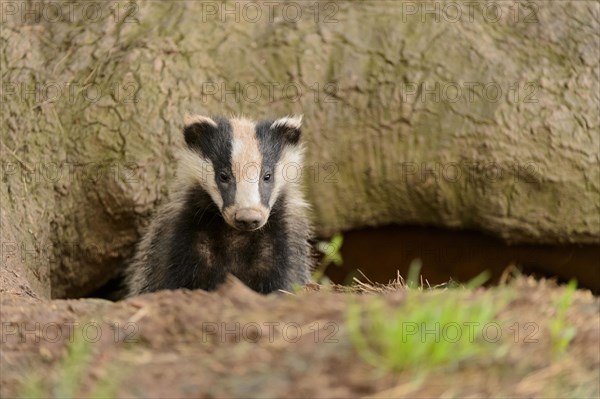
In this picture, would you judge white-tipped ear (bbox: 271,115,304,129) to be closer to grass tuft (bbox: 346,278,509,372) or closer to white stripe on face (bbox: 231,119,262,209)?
white stripe on face (bbox: 231,119,262,209)

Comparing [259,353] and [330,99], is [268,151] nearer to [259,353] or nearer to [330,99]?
[330,99]

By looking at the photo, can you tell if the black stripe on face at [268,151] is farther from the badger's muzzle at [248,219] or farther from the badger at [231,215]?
the badger's muzzle at [248,219]

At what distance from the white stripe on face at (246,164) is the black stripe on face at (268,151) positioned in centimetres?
4

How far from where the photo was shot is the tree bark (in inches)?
247

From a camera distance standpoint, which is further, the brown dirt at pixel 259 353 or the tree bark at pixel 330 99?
the tree bark at pixel 330 99

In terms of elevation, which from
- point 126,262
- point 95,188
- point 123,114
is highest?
point 123,114

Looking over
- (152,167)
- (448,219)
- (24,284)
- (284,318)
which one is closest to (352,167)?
(448,219)

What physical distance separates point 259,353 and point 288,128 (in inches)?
110

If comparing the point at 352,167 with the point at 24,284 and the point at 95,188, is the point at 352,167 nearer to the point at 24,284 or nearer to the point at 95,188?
the point at 95,188

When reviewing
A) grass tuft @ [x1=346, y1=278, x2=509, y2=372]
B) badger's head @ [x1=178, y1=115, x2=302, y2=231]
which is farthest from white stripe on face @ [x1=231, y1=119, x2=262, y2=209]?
grass tuft @ [x1=346, y1=278, x2=509, y2=372]

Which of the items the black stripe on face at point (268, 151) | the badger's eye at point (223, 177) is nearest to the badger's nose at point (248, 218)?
the black stripe on face at point (268, 151)

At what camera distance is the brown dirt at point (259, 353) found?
2.59m

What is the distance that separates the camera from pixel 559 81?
643 cm

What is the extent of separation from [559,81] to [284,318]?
4.14 meters
